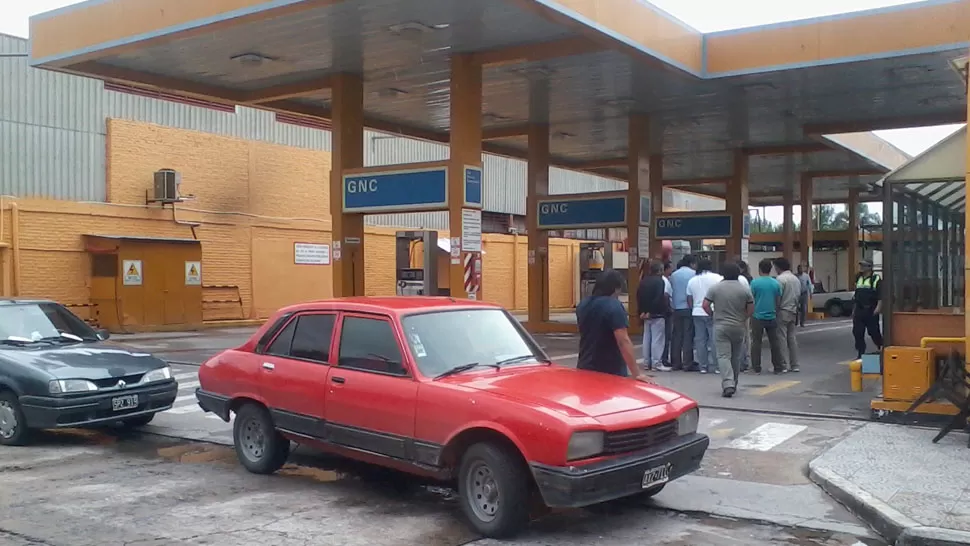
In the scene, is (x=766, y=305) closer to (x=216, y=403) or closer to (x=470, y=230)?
(x=470, y=230)

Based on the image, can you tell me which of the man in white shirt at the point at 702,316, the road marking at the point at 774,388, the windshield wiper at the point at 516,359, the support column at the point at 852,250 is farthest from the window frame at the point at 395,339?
the support column at the point at 852,250

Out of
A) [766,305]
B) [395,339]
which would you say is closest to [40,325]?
[395,339]

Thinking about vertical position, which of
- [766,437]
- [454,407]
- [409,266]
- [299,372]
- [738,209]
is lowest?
[766,437]

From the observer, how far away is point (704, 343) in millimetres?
13844

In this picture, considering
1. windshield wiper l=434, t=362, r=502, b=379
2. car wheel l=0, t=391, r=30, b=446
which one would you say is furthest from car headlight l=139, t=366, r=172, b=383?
windshield wiper l=434, t=362, r=502, b=379

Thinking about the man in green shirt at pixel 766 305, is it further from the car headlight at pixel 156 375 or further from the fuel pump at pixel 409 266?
the fuel pump at pixel 409 266

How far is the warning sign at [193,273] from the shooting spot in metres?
24.3

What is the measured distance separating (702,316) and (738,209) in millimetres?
12198

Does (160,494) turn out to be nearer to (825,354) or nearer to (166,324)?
(825,354)

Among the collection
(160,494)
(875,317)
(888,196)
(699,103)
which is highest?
(699,103)

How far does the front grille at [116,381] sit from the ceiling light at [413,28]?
704cm

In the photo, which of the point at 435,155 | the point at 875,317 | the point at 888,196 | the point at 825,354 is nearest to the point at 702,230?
the point at 825,354

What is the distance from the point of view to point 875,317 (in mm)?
14414

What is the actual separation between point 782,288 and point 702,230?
444 inches
